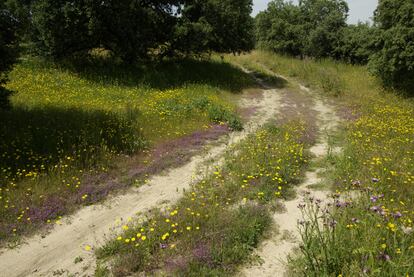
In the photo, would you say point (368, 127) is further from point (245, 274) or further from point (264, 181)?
point (245, 274)

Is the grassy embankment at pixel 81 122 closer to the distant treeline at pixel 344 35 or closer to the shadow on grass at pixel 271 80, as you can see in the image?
the shadow on grass at pixel 271 80

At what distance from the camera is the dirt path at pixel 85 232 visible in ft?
18.6

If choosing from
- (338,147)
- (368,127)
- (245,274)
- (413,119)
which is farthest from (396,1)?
(245,274)

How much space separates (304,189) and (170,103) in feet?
29.2

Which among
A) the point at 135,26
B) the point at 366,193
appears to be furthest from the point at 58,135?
the point at 135,26

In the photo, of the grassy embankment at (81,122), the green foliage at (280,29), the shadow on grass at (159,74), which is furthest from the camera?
the green foliage at (280,29)

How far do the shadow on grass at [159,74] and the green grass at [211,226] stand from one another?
11.2 m

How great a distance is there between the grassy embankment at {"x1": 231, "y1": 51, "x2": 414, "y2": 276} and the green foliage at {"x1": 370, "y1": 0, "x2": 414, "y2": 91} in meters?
1.21

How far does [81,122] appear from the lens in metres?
11.6

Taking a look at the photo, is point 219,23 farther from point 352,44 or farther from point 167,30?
point 352,44

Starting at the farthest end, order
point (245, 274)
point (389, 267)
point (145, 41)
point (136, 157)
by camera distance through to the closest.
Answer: point (145, 41) → point (136, 157) → point (245, 274) → point (389, 267)

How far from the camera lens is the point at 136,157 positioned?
10.2 m

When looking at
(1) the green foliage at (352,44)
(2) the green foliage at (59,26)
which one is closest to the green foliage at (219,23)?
(2) the green foliage at (59,26)

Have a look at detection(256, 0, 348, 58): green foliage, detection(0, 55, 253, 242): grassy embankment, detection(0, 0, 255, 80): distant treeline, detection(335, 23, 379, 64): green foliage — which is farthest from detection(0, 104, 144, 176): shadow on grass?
detection(256, 0, 348, 58): green foliage
